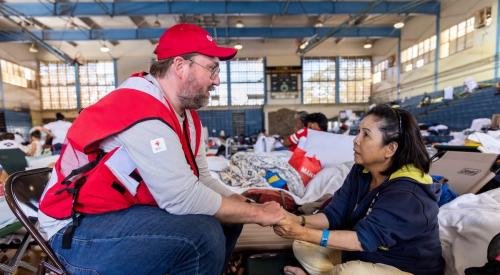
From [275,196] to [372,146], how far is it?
1337 millimetres

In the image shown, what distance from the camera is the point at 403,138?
1340 mm

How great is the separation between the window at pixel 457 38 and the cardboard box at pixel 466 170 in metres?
8.79

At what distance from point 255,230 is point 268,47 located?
16105 millimetres

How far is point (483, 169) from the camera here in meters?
2.16

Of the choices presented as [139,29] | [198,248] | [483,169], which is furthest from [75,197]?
[139,29]

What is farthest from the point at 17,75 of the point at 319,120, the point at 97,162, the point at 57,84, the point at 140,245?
the point at 140,245

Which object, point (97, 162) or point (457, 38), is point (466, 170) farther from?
point (457, 38)

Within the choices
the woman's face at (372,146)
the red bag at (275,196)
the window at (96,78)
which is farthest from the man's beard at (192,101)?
the window at (96,78)

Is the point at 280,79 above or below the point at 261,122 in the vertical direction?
above

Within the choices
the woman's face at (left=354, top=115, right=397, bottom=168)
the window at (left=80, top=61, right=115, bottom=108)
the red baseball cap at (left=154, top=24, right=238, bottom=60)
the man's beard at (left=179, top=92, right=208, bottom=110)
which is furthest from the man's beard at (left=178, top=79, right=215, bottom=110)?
the window at (left=80, top=61, right=115, bottom=108)

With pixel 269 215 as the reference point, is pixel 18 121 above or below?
above

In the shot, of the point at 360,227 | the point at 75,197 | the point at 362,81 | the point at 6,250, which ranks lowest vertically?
the point at 6,250

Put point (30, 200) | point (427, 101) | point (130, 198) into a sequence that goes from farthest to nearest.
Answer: point (427, 101) → point (30, 200) → point (130, 198)

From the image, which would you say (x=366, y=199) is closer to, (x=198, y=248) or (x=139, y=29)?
(x=198, y=248)
